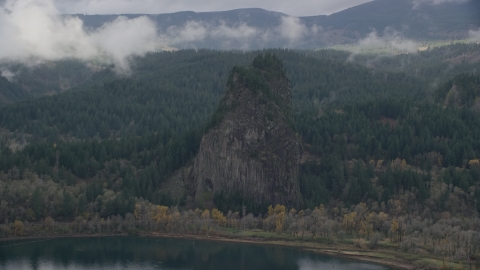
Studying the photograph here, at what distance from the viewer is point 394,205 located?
614 feet

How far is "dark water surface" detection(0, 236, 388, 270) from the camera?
140250 mm

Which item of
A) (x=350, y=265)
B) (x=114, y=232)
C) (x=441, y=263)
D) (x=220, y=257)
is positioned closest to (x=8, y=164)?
(x=114, y=232)

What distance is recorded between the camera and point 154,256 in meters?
149

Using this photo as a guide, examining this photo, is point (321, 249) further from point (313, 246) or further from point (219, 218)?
point (219, 218)

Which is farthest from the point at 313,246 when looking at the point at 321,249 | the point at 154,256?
the point at 154,256

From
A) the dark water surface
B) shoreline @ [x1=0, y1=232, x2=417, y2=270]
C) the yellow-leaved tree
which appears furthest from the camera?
the yellow-leaved tree

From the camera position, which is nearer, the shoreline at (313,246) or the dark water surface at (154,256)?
the dark water surface at (154,256)

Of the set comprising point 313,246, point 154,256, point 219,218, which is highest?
point 219,218

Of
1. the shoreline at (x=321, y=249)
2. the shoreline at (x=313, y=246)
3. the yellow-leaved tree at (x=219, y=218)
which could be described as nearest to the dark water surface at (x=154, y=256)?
the shoreline at (x=313, y=246)

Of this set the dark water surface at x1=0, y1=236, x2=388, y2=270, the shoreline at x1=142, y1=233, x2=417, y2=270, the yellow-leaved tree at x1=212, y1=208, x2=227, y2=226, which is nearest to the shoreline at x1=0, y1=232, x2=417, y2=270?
the shoreline at x1=142, y1=233, x2=417, y2=270

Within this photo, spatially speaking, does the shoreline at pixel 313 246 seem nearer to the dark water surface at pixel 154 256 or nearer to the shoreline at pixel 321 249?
the shoreline at pixel 321 249

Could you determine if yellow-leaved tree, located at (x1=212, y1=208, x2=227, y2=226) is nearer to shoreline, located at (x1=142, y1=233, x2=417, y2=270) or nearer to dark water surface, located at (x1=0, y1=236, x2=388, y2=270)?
shoreline, located at (x1=142, y1=233, x2=417, y2=270)

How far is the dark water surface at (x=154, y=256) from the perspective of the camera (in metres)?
140

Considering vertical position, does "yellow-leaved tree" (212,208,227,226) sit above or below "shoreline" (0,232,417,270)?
above
